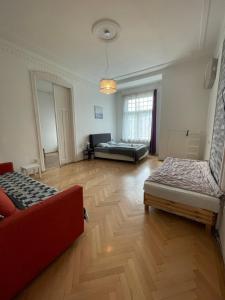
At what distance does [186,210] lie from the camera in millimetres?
1787

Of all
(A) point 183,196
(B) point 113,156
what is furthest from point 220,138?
(B) point 113,156

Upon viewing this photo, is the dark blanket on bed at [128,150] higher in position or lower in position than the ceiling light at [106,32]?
lower

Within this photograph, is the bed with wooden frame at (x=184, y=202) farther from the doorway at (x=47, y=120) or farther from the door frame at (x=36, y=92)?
the doorway at (x=47, y=120)

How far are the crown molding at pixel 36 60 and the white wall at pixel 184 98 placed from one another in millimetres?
3218

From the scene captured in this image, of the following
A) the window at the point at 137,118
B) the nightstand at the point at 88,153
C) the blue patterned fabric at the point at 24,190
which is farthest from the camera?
the window at the point at 137,118

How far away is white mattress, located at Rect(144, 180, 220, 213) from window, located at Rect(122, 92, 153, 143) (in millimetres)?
4443

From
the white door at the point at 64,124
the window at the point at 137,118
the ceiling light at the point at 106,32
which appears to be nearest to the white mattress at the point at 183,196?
the ceiling light at the point at 106,32

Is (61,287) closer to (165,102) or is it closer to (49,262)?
(49,262)

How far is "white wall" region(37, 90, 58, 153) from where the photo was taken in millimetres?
6320

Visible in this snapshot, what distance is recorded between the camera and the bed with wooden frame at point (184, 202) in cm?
162

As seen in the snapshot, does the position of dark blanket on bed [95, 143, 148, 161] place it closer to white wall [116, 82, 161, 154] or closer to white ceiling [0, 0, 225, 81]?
white wall [116, 82, 161, 154]

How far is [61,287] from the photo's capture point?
1.13 m

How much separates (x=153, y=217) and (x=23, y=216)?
167cm

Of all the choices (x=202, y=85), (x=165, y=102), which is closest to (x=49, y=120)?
(x=165, y=102)
